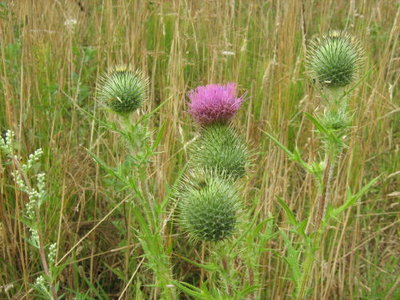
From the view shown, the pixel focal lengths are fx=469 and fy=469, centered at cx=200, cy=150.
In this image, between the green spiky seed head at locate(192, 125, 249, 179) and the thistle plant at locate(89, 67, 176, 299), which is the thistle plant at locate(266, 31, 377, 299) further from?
the thistle plant at locate(89, 67, 176, 299)

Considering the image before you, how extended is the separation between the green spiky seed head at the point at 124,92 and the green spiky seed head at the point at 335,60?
2.88 ft

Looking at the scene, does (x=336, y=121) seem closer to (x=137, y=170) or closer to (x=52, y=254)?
(x=137, y=170)

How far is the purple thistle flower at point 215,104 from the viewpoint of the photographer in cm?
230

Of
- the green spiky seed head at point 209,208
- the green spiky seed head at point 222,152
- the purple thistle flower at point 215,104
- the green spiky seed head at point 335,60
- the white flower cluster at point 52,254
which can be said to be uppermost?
the green spiky seed head at point 335,60

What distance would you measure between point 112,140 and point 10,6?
1.07 m

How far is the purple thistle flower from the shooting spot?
2297mm

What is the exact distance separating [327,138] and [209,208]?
1.81 ft

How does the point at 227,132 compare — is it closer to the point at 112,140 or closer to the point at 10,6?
the point at 112,140

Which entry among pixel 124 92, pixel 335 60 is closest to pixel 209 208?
pixel 124 92

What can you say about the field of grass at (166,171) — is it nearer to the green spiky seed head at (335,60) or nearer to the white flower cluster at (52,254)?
the white flower cluster at (52,254)

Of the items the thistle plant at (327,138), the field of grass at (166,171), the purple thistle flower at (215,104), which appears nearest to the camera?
the thistle plant at (327,138)

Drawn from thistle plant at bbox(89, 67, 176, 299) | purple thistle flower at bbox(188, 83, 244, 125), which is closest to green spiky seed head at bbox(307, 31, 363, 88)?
purple thistle flower at bbox(188, 83, 244, 125)

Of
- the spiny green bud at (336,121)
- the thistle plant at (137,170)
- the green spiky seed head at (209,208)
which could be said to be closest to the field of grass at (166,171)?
the thistle plant at (137,170)

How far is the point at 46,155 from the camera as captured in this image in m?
3.01
